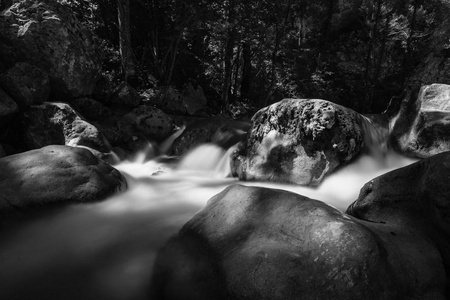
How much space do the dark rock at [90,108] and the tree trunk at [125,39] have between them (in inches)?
84.3

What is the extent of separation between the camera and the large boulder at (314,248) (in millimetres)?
1811

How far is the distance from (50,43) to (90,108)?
2.10 m

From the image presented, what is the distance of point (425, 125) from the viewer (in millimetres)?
5625

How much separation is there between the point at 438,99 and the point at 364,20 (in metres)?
13.0

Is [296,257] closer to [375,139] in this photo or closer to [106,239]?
[106,239]

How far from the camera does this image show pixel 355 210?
321 cm

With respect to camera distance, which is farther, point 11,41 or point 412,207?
point 11,41

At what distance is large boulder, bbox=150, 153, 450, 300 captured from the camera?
5.94 feet

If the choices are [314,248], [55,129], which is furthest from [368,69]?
[314,248]

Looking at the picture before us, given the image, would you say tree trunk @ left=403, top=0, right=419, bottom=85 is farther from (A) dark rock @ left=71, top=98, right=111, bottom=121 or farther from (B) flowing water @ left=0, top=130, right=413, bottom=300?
(A) dark rock @ left=71, top=98, right=111, bottom=121

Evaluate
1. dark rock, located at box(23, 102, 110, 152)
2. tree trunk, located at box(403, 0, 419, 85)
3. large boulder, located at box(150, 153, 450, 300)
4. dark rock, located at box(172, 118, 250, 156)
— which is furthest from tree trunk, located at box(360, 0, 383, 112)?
dark rock, located at box(23, 102, 110, 152)

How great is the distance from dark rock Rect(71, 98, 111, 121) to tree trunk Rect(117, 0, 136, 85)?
2142 mm

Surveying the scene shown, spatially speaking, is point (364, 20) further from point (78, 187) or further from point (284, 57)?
point (78, 187)

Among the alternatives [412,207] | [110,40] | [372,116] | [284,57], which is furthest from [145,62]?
[412,207]
